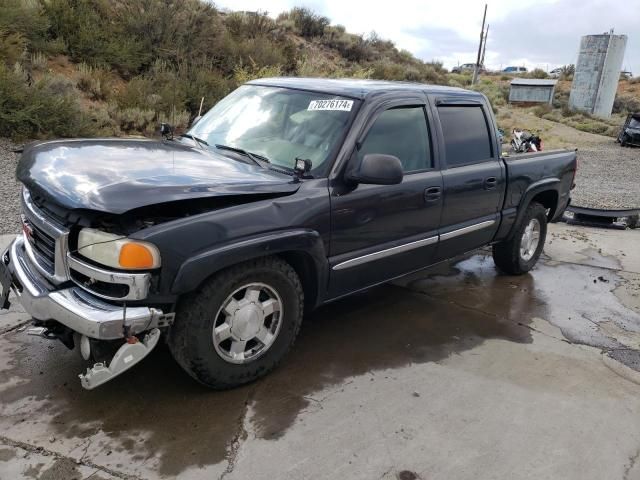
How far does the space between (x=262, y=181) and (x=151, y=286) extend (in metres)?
0.90

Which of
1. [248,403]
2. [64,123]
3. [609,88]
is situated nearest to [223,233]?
[248,403]

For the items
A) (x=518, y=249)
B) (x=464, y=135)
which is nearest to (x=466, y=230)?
(x=464, y=135)

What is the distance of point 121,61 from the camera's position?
13.2 meters

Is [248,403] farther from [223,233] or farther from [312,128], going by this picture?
[312,128]

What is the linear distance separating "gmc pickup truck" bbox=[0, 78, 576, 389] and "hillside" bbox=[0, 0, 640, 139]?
5993mm

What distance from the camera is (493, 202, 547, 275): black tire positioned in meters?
5.59

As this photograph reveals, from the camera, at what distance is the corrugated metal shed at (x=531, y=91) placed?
32.2 m

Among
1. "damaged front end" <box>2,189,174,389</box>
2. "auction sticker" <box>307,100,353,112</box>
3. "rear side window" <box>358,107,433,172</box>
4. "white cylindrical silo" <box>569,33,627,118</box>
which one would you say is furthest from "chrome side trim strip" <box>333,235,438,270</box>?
"white cylindrical silo" <box>569,33,627,118</box>

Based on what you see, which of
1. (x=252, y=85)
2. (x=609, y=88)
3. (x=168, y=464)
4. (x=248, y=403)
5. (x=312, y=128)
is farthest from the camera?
(x=609, y=88)

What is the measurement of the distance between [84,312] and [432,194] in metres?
2.58

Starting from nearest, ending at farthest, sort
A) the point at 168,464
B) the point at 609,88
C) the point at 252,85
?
the point at 168,464
the point at 252,85
the point at 609,88

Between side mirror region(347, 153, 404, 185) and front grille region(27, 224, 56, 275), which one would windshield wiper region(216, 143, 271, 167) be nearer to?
side mirror region(347, 153, 404, 185)

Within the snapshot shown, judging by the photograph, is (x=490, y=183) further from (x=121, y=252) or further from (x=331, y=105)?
(x=121, y=252)

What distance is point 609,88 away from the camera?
31547mm
